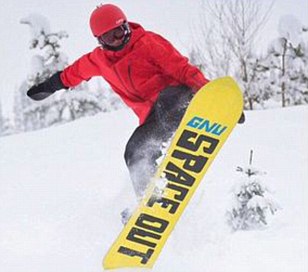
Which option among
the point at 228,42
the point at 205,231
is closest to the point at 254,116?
the point at 228,42

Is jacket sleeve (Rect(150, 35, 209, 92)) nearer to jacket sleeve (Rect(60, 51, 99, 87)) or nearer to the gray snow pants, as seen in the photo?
the gray snow pants

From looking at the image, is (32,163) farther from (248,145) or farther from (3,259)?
(3,259)

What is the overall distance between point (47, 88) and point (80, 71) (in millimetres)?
260

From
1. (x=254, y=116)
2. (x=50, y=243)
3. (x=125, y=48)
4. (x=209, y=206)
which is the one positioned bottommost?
(x=254, y=116)

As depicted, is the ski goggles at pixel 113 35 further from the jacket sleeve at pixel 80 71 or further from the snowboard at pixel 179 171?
the snowboard at pixel 179 171

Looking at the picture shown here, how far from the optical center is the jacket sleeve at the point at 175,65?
3.30 meters

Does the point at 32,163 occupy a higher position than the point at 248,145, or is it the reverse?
the point at 32,163

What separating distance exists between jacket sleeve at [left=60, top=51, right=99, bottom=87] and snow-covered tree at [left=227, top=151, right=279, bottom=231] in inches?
73.6

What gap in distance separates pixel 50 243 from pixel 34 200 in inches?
58.7

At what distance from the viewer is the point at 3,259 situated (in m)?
4.08

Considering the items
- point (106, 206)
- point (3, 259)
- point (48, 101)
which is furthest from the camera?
point (48, 101)

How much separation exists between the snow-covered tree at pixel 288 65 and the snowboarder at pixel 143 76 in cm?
755

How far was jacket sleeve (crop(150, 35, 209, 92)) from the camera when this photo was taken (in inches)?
130

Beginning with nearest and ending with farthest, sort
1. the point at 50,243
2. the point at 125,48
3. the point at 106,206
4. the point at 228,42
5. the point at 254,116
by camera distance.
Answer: the point at 125,48
the point at 50,243
the point at 106,206
the point at 254,116
the point at 228,42
